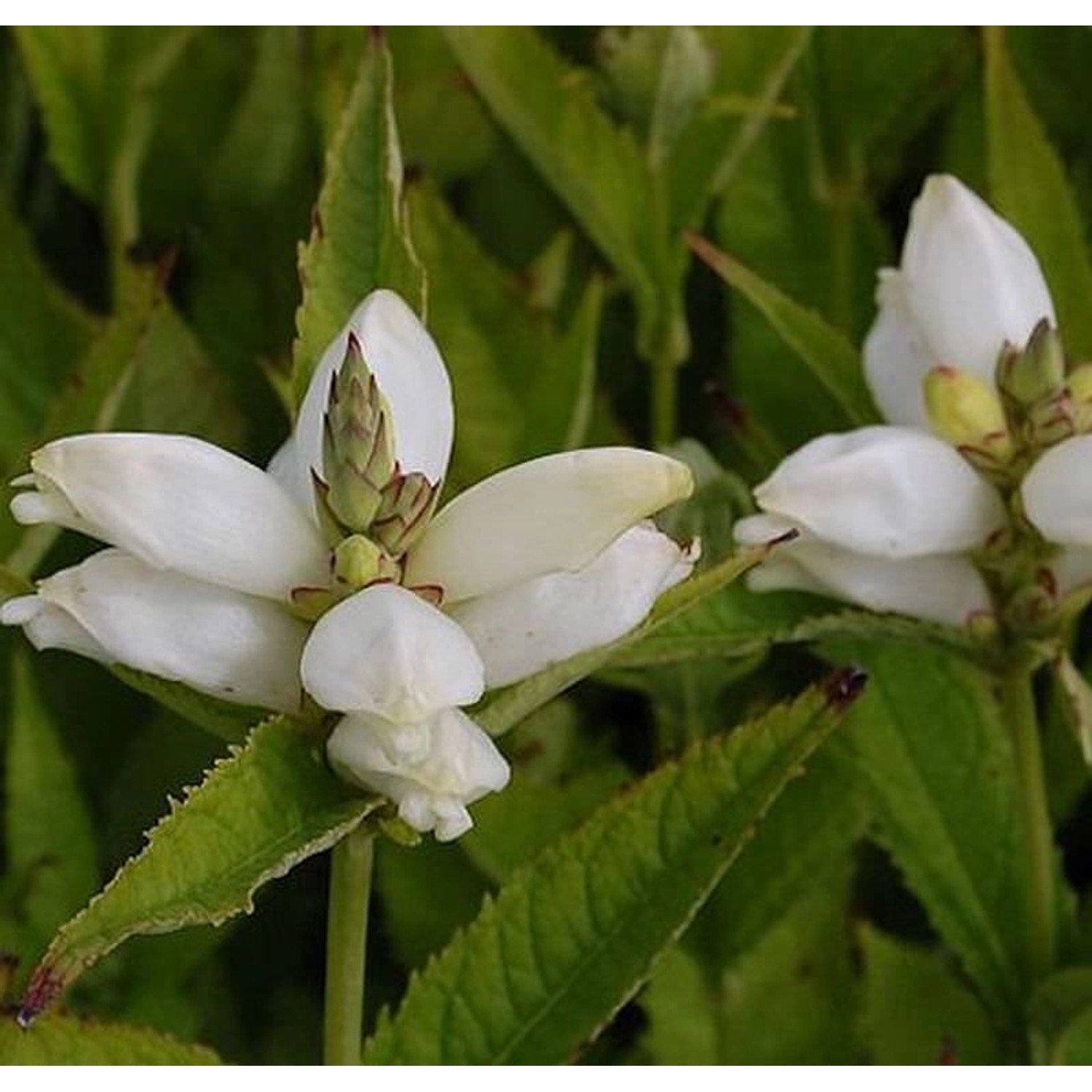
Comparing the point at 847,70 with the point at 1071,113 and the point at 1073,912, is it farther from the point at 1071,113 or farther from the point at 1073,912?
the point at 1073,912

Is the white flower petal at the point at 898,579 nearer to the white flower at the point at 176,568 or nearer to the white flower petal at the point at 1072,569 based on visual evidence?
the white flower petal at the point at 1072,569

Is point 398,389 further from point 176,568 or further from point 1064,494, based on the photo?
point 1064,494

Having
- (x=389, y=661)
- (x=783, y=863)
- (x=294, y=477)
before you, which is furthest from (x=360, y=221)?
(x=783, y=863)

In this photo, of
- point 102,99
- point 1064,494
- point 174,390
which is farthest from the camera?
point 102,99

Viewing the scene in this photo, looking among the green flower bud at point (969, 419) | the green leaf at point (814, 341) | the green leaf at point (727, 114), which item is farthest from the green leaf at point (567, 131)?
the green flower bud at point (969, 419)

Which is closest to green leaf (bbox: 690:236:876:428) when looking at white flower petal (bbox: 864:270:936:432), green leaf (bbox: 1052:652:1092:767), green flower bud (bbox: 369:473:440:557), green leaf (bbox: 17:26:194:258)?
white flower petal (bbox: 864:270:936:432)

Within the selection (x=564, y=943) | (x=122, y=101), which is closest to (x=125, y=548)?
(x=564, y=943)
